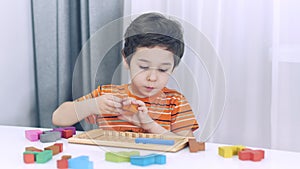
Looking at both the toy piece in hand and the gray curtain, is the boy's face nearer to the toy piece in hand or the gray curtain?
the toy piece in hand

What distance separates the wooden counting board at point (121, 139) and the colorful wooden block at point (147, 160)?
0.06m

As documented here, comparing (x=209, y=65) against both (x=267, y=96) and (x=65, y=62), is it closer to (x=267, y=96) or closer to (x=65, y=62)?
(x=267, y=96)

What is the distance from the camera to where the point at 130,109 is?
3.00 feet

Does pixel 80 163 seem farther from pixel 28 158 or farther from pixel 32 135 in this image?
pixel 32 135

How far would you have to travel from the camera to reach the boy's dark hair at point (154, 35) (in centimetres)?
84

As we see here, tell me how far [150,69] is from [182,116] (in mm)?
131

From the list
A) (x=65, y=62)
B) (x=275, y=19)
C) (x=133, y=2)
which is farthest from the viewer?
(x=65, y=62)

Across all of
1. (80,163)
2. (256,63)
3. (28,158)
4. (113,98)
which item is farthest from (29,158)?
(256,63)

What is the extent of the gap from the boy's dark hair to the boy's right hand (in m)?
0.09

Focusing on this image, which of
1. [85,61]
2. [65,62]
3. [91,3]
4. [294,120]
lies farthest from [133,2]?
[294,120]

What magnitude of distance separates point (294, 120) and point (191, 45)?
0.47 m

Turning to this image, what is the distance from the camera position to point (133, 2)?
132 centimetres

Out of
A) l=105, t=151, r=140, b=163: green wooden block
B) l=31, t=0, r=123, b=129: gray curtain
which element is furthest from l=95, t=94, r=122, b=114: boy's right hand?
l=31, t=0, r=123, b=129: gray curtain

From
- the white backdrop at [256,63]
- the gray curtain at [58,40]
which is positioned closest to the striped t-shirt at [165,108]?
the white backdrop at [256,63]
